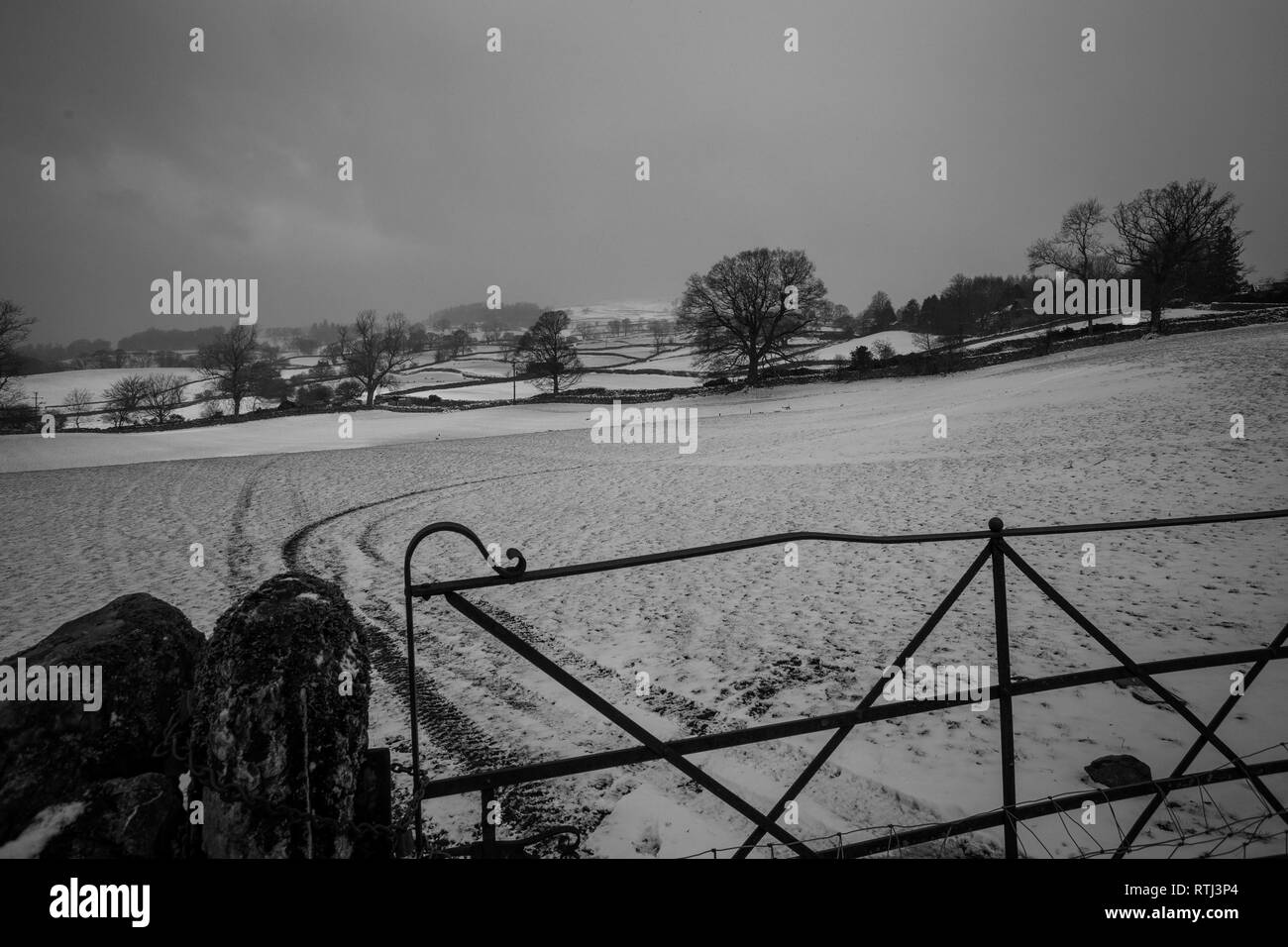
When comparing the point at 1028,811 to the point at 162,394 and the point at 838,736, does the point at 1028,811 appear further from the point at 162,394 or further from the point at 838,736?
the point at 162,394

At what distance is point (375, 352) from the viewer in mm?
55406

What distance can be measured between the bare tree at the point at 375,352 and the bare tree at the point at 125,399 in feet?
57.9

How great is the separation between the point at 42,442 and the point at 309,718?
42764mm

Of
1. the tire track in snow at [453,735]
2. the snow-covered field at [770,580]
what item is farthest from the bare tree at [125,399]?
the tire track in snow at [453,735]

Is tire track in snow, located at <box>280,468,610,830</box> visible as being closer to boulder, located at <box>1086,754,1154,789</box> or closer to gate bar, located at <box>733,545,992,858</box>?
gate bar, located at <box>733,545,992,858</box>

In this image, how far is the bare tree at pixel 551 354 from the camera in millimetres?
57500

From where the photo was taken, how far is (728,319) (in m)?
50.4

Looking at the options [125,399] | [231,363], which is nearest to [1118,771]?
[231,363]

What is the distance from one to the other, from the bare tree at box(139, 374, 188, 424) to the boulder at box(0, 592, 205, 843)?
213ft

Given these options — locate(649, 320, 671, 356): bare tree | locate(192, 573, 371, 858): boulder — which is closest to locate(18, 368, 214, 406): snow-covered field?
locate(649, 320, 671, 356): bare tree

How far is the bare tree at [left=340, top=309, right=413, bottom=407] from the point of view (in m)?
54.6

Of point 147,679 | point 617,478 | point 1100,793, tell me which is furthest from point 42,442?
point 1100,793

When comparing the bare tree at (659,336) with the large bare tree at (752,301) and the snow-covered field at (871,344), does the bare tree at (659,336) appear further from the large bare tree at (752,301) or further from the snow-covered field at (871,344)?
the large bare tree at (752,301)

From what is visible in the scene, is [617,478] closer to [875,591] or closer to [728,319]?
[875,591]
